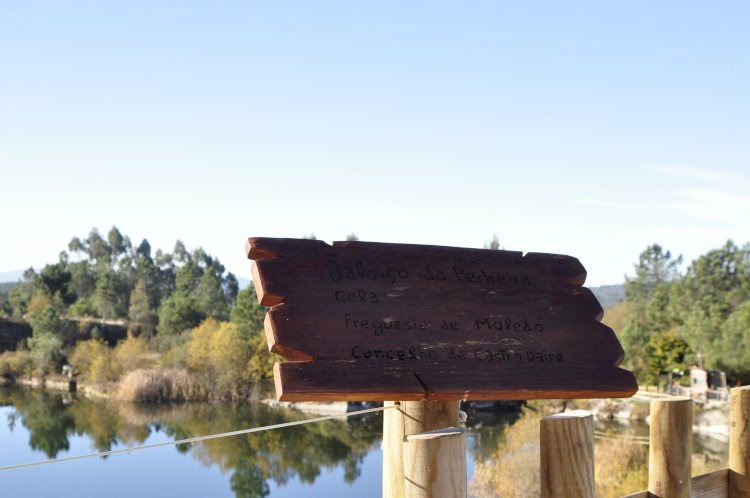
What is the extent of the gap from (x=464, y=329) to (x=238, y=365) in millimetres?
25709

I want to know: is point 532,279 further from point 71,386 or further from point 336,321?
point 71,386

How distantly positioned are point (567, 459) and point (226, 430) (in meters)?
20.1

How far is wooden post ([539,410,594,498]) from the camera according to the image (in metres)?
1.41

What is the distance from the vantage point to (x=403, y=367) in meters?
1.34

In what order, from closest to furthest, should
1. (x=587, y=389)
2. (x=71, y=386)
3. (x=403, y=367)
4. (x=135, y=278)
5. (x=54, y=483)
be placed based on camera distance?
1. (x=403, y=367)
2. (x=587, y=389)
3. (x=54, y=483)
4. (x=71, y=386)
5. (x=135, y=278)

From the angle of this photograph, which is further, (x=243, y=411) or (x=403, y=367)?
(x=243, y=411)

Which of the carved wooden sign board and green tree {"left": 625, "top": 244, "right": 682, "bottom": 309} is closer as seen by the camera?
the carved wooden sign board

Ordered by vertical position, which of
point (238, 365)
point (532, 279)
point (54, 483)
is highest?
point (532, 279)

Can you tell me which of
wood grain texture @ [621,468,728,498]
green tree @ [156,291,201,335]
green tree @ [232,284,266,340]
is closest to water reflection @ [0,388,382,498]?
green tree @ [232,284,266,340]

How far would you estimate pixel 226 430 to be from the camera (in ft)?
67.5

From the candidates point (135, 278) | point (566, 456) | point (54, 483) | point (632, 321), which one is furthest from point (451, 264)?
point (135, 278)

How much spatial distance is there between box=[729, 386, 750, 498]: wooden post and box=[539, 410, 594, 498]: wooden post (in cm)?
73

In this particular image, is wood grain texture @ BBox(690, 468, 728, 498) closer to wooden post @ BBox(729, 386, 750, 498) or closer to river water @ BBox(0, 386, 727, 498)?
wooden post @ BBox(729, 386, 750, 498)

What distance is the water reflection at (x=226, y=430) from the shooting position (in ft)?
61.5
